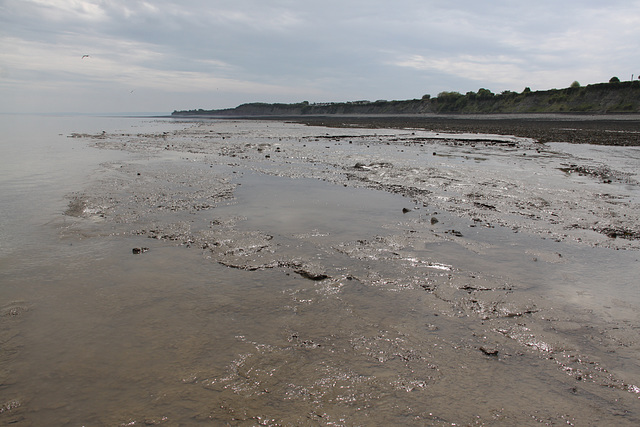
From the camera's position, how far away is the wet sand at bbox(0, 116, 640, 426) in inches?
124

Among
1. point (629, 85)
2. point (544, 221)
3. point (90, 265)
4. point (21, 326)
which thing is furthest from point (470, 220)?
point (629, 85)

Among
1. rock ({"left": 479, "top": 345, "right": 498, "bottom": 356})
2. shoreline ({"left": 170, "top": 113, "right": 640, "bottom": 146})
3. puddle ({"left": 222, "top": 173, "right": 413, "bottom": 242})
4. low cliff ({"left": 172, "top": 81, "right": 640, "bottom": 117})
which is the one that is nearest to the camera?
rock ({"left": 479, "top": 345, "right": 498, "bottom": 356})

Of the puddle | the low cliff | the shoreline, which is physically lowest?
the puddle

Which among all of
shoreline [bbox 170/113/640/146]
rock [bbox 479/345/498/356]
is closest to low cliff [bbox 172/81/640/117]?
shoreline [bbox 170/113/640/146]

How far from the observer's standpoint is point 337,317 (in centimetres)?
455

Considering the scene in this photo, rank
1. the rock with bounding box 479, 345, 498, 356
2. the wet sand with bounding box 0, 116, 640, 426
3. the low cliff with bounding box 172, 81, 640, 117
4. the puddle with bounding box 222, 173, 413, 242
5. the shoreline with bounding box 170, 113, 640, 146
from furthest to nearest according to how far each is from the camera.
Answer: the low cliff with bounding box 172, 81, 640, 117 → the shoreline with bounding box 170, 113, 640, 146 → the puddle with bounding box 222, 173, 413, 242 → the rock with bounding box 479, 345, 498, 356 → the wet sand with bounding box 0, 116, 640, 426

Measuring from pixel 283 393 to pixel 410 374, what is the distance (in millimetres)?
1268

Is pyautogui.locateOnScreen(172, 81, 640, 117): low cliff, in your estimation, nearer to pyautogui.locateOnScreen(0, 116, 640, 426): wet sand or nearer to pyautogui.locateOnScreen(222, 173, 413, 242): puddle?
pyautogui.locateOnScreen(222, 173, 413, 242): puddle

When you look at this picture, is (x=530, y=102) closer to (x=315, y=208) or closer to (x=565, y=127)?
(x=565, y=127)

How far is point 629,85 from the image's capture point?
202 feet

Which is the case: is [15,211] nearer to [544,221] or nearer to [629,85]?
[544,221]

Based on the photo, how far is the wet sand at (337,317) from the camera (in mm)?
3162

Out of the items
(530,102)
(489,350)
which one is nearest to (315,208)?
(489,350)

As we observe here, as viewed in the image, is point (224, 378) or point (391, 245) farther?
point (391, 245)
